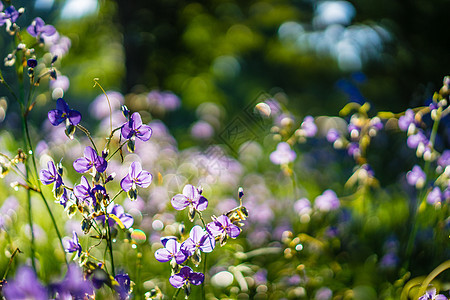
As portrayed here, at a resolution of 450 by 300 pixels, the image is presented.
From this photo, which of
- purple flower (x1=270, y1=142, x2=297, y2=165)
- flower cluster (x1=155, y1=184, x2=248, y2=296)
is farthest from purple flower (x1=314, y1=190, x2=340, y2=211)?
flower cluster (x1=155, y1=184, x2=248, y2=296)

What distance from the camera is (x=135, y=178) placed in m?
0.97

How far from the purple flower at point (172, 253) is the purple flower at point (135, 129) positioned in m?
0.27

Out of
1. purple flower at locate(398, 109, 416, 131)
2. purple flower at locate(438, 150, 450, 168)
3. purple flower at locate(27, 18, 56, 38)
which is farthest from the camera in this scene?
purple flower at locate(438, 150, 450, 168)

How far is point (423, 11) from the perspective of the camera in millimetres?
4000

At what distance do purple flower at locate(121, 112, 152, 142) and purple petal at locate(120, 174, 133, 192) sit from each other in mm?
107

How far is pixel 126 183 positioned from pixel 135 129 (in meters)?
0.14

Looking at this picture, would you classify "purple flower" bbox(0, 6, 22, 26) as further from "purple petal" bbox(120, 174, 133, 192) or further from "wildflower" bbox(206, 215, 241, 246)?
"wildflower" bbox(206, 215, 241, 246)

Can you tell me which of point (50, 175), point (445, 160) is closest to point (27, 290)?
point (50, 175)

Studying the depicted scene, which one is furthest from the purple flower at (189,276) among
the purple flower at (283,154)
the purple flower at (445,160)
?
the purple flower at (445,160)

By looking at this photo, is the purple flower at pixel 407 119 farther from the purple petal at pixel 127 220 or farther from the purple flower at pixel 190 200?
the purple petal at pixel 127 220

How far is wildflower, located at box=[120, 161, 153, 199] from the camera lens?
93cm

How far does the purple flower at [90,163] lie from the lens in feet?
2.89

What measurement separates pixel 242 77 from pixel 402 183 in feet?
25.7

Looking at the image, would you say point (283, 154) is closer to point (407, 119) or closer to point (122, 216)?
point (407, 119)
